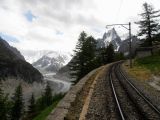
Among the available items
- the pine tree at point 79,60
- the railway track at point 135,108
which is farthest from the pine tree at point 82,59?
the railway track at point 135,108

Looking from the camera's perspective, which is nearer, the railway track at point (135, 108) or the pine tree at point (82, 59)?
the railway track at point (135, 108)

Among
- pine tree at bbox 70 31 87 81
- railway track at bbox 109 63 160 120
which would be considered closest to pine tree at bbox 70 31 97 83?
pine tree at bbox 70 31 87 81

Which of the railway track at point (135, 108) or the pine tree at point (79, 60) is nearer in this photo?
the railway track at point (135, 108)

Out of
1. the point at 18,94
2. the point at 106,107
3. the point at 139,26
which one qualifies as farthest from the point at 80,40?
the point at 106,107

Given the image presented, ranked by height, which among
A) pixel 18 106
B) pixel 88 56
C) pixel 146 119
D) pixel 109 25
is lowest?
pixel 18 106

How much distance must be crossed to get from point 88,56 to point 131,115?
5445 cm

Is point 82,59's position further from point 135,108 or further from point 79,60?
point 135,108

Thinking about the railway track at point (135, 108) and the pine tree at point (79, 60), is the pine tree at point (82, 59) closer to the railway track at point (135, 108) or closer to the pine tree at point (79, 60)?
the pine tree at point (79, 60)

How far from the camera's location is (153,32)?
242 feet

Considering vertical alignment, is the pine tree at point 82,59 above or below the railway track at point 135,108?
above

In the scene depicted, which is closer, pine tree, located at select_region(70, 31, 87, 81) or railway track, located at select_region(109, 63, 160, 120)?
railway track, located at select_region(109, 63, 160, 120)

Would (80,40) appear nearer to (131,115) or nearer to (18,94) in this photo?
(18,94)

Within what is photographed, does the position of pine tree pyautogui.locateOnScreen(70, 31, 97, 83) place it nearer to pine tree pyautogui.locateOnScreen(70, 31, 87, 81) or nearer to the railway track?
pine tree pyautogui.locateOnScreen(70, 31, 87, 81)

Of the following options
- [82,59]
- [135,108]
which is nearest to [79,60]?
[82,59]
